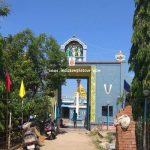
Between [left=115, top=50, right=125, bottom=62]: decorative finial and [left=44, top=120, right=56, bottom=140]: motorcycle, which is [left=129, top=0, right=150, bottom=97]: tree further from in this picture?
[left=115, top=50, right=125, bottom=62]: decorative finial

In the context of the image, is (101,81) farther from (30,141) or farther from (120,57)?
(30,141)

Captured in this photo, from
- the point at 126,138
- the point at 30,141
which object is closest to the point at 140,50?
the point at 126,138

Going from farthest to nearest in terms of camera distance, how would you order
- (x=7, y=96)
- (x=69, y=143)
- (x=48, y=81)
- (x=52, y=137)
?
(x=48, y=81) → (x=52, y=137) → (x=69, y=143) → (x=7, y=96)

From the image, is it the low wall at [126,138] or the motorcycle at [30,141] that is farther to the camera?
the motorcycle at [30,141]

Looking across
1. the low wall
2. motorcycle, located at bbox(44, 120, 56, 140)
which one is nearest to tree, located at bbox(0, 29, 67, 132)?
motorcycle, located at bbox(44, 120, 56, 140)

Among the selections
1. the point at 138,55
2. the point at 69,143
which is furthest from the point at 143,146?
the point at 69,143

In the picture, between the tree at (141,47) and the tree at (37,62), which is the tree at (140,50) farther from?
the tree at (37,62)

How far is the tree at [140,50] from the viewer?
16.0 metres

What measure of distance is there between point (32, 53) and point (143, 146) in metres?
14.2

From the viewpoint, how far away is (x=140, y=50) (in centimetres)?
1620

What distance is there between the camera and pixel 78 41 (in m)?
36.4

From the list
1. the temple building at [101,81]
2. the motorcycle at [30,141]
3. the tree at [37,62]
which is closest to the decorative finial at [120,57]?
the temple building at [101,81]

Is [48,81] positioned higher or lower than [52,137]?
higher

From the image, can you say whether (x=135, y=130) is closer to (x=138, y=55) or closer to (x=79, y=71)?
(x=138, y=55)
